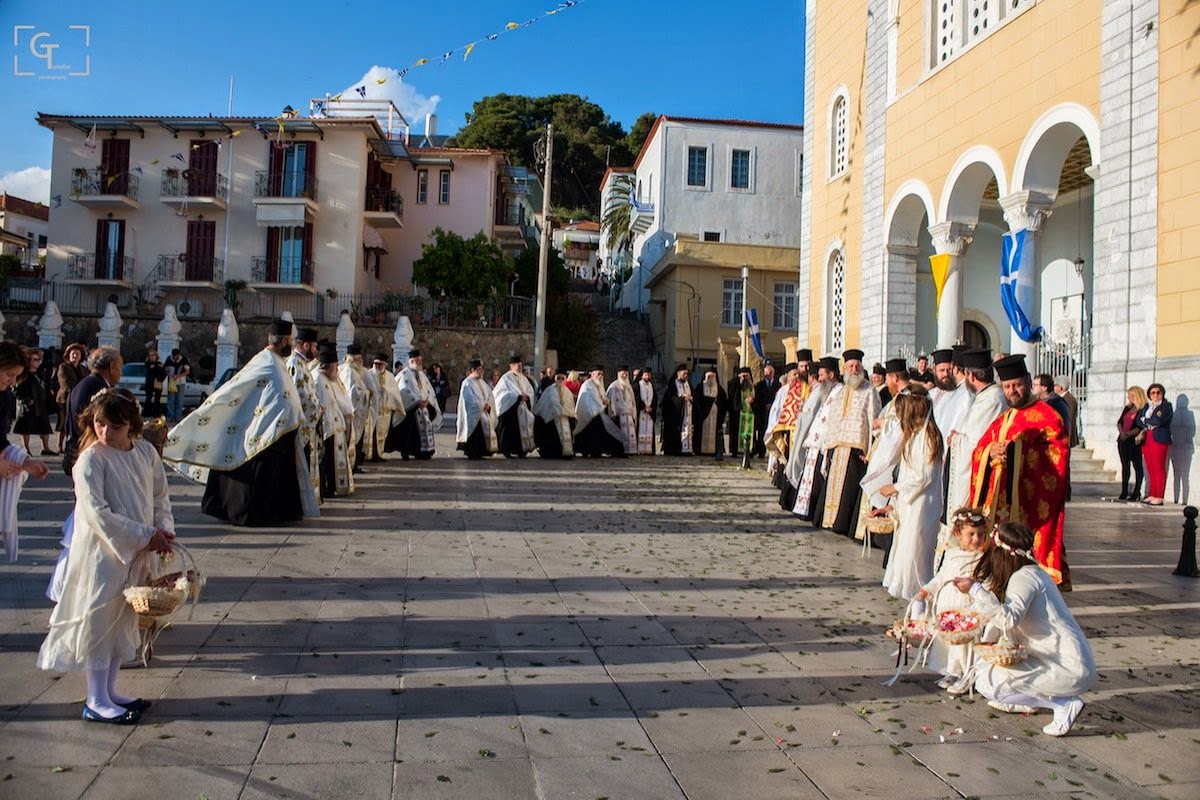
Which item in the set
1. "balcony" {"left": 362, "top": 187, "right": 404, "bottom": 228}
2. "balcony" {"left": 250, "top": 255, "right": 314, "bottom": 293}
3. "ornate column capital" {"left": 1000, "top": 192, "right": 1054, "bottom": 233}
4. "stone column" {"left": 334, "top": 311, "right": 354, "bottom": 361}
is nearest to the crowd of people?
"ornate column capital" {"left": 1000, "top": 192, "right": 1054, "bottom": 233}

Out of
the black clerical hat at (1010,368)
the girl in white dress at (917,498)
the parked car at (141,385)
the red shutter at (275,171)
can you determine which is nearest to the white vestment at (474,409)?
the parked car at (141,385)

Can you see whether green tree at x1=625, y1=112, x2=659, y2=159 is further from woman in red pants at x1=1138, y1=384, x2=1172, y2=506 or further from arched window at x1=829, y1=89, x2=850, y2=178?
woman in red pants at x1=1138, y1=384, x2=1172, y2=506

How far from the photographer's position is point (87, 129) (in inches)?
1423

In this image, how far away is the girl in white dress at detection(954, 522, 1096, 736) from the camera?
466 cm

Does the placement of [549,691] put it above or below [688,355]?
below

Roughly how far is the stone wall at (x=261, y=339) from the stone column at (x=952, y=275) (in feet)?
58.4

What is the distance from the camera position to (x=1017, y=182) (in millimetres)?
16938

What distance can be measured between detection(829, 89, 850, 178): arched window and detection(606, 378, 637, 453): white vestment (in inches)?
362

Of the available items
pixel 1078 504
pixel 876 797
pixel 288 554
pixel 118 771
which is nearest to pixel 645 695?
pixel 876 797

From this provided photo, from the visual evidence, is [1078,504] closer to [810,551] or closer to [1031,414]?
[810,551]

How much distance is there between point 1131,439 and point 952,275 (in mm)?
7335

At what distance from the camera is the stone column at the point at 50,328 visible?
1180 inches

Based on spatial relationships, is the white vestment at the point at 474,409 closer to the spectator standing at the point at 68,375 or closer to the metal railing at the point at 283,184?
the spectator standing at the point at 68,375

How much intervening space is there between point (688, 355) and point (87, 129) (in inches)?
956
